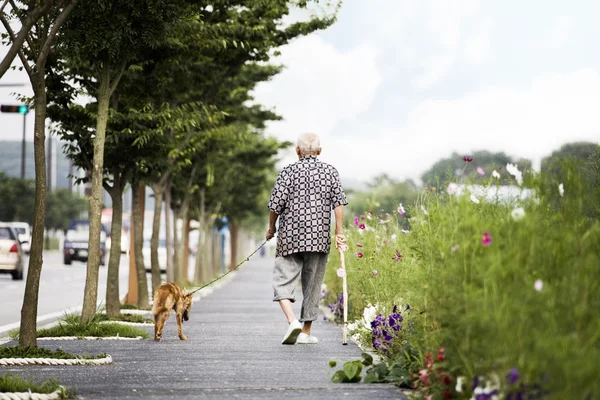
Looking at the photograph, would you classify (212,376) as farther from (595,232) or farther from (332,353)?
(595,232)

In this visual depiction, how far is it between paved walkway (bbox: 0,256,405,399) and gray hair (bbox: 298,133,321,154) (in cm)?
201

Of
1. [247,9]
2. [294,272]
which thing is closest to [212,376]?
[294,272]

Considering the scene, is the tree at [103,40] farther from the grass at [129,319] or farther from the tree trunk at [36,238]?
the tree trunk at [36,238]

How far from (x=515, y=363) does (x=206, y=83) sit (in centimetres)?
1635

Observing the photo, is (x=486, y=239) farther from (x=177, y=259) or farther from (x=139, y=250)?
(x=177, y=259)

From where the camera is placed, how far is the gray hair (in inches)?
459

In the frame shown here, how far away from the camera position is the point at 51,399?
736 cm

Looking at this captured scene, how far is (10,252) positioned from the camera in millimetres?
35906

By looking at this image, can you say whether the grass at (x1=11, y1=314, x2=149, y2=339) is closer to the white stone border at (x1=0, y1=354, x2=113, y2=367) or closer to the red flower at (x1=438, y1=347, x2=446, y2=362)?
the white stone border at (x1=0, y1=354, x2=113, y2=367)

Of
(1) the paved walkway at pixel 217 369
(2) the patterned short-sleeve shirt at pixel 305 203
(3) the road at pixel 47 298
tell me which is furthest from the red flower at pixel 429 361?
(3) the road at pixel 47 298

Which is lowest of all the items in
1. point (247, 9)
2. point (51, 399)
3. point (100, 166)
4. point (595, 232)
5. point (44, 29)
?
point (51, 399)

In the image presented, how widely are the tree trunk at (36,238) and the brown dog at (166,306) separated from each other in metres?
2.53

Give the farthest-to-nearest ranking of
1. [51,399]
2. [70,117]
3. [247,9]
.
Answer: [247,9], [70,117], [51,399]

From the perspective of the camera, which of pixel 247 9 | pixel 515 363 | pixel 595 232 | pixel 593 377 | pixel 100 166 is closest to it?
pixel 593 377
